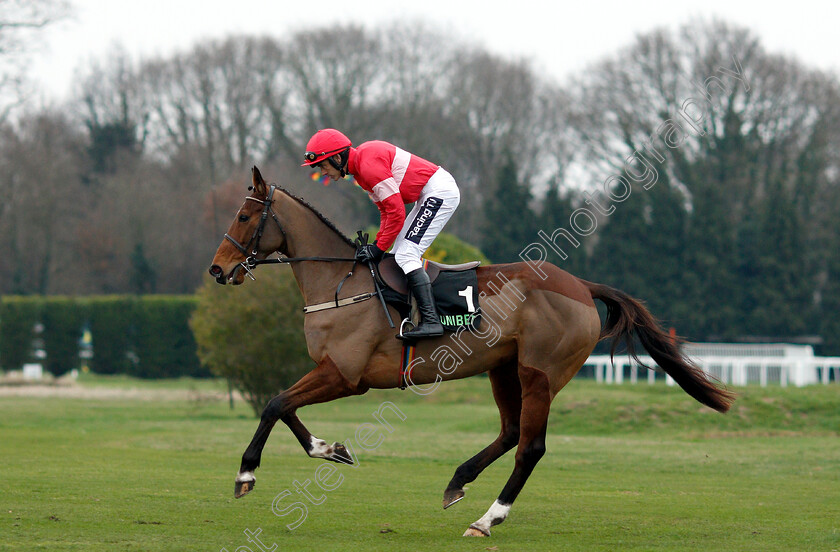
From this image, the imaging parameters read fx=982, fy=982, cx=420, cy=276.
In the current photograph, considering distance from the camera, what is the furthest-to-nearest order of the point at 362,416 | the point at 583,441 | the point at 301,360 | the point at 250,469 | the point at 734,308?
the point at 734,308 < the point at 362,416 < the point at 301,360 < the point at 583,441 < the point at 250,469

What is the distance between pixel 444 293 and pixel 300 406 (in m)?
1.43

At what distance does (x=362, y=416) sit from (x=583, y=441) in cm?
613

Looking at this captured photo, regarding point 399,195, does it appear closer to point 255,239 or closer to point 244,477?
point 255,239

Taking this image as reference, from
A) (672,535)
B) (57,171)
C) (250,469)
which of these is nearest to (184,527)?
(250,469)

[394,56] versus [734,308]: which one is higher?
[394,56]

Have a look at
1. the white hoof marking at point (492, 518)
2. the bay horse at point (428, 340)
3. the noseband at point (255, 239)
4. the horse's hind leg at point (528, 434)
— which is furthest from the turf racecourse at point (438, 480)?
the noseband at point (255, 239)

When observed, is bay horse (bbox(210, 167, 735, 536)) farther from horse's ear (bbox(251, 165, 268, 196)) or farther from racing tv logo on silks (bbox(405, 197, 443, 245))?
racing tv logo on silks (bbox(405, 197, 443, 245))

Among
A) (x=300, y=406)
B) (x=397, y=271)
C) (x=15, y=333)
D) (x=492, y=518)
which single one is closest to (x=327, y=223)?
(x=397, y=271)

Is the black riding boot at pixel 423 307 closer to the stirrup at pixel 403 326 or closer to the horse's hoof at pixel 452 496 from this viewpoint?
the stirrup at pixel 403 326

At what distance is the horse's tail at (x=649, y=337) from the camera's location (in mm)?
8523

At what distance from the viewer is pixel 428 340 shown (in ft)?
25.0

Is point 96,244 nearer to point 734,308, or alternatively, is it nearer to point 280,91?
point 280,91

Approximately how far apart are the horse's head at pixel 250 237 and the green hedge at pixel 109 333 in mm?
26304

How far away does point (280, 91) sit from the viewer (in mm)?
42531
